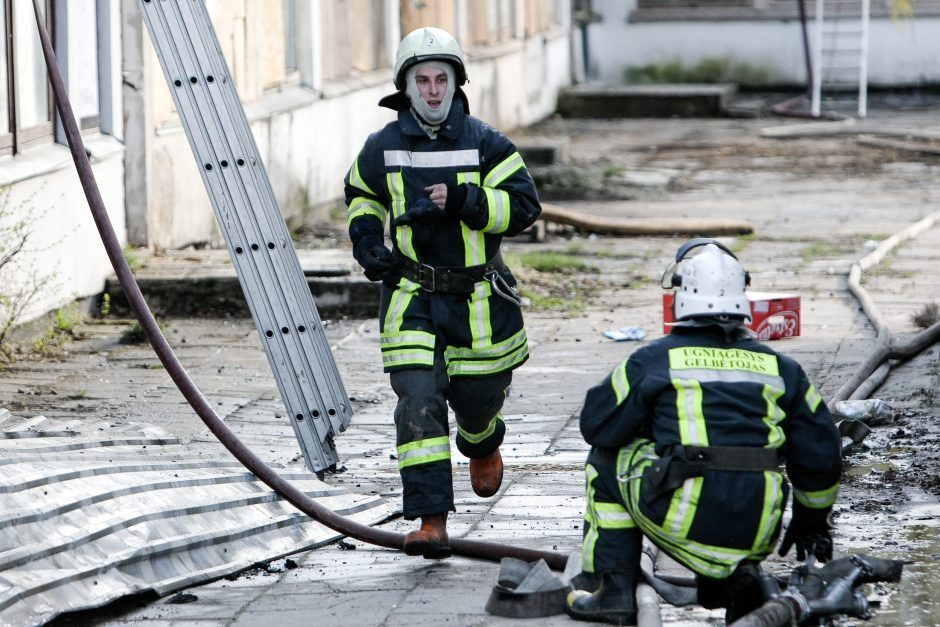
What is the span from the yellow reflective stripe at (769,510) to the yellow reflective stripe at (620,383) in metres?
0.42

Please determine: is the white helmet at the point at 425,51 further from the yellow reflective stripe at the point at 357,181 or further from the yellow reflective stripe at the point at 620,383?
the yellow reflective stripe at the point at 620,383

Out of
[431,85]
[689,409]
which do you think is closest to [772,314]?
[431,85]

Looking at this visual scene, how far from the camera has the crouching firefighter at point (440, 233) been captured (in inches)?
211

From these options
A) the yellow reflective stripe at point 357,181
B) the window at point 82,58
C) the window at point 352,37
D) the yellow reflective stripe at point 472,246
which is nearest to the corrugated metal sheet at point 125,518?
the yellow reflective stripe at point 472,246

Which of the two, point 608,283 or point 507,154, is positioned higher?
point 507,154

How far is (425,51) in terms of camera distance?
5461 mm

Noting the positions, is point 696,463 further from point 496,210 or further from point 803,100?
point 803,100

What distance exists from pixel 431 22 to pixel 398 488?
14.8 meters

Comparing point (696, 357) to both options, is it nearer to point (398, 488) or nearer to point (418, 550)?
point (418, 550)

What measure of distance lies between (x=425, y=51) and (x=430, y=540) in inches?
65.9

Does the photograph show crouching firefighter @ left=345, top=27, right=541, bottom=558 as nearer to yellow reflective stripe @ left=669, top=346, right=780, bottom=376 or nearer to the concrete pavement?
the concrete pavement

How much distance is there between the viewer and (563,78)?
2888 centimetres

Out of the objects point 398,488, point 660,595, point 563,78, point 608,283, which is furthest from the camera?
point 563,78

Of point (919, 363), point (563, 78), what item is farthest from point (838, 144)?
point (919, 363)
